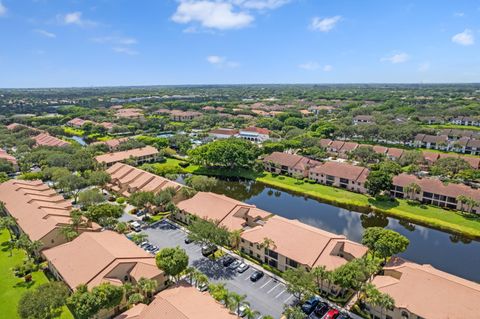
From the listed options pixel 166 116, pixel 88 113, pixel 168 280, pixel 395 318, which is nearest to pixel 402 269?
pixel 395 318

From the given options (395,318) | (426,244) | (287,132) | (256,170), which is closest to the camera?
(395,318)

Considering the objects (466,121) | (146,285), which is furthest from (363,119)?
(146,285)

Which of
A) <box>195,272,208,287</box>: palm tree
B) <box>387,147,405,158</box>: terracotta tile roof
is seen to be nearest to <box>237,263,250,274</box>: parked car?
<box>195,272,208,287</box>: palm tree

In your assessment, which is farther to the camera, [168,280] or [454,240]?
[454,240]

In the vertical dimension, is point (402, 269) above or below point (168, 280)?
above

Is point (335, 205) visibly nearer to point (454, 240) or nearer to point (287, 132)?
point (454, 240)

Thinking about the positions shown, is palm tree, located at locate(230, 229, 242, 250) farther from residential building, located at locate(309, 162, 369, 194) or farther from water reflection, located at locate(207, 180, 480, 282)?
residential building, located at locate(309, 162, 369, 194)

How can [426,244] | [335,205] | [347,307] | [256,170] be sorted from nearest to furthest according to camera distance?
[347,307]
[426,244]
[335,205]
[256,170]

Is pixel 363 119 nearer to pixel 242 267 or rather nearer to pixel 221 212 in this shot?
pixel 221 212
